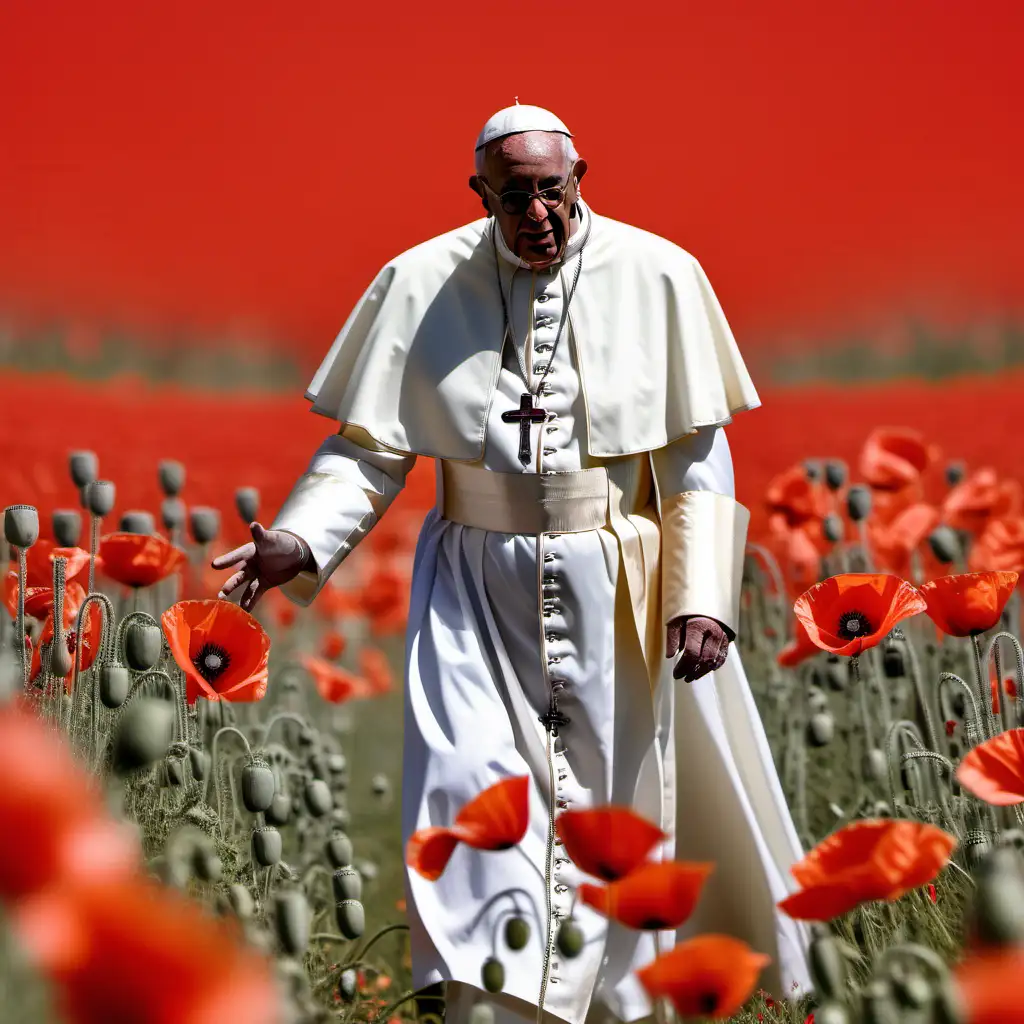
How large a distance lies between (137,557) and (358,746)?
2.06 meters

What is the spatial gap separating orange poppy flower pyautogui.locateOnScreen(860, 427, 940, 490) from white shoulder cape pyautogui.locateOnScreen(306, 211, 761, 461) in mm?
1365

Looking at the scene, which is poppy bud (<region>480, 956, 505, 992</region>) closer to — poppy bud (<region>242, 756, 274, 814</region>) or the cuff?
poppy bud (<region>242, 756, 274, 814</region>)

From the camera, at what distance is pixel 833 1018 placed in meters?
1.80

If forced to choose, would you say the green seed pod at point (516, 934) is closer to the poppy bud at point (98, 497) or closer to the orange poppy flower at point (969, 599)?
the orange poppy flower at point (969, 599)

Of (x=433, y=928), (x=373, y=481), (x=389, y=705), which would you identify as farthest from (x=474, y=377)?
(x=389, y=705)

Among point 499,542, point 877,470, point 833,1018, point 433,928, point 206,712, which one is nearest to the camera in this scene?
point 833,1018

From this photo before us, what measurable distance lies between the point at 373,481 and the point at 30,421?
373cm

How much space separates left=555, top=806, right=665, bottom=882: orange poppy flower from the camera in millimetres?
1860

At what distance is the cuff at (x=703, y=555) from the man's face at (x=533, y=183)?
1.69 ft

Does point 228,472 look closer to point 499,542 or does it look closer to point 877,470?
point 877,470

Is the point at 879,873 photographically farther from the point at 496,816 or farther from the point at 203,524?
the point at 203,524

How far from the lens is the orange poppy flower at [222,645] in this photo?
2.79 metres

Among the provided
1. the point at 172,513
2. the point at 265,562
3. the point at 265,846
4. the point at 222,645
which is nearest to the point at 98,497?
the point at 265,562

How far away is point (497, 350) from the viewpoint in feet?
10.2
